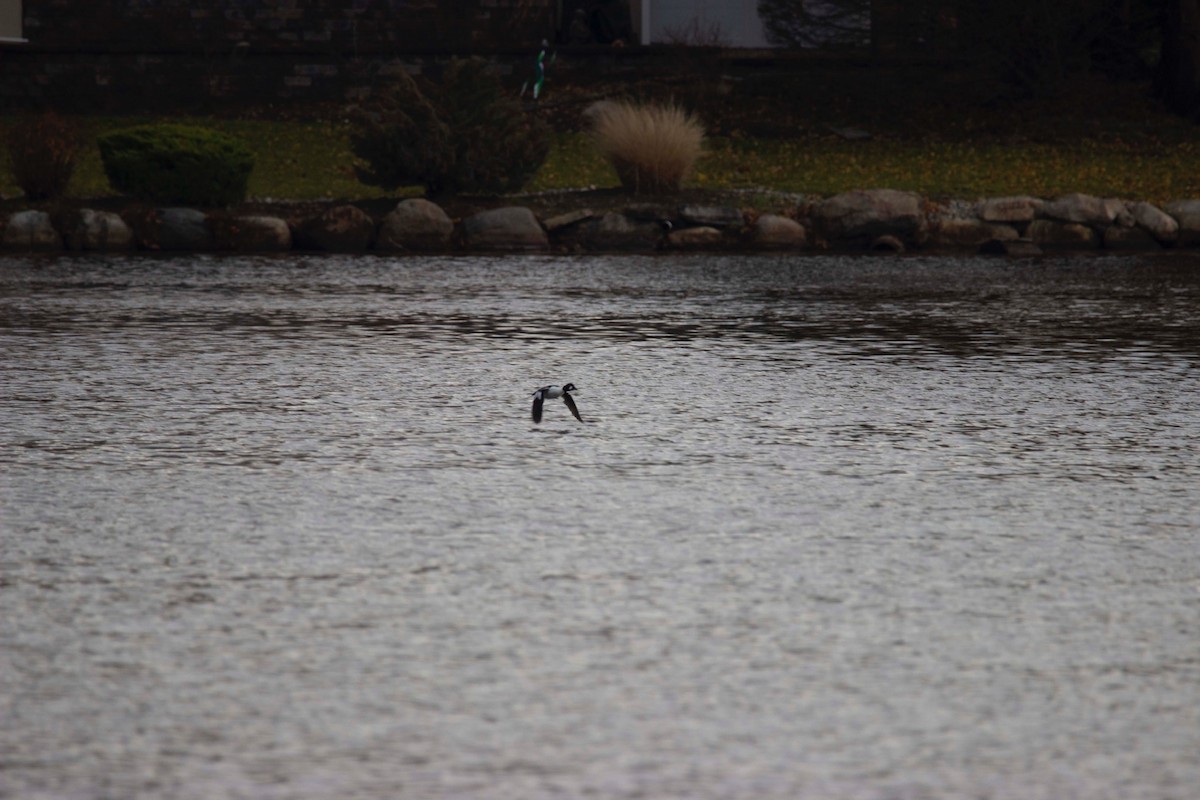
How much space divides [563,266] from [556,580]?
517 inches

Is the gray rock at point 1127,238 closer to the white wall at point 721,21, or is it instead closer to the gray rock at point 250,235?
the gray rock at point 250,235

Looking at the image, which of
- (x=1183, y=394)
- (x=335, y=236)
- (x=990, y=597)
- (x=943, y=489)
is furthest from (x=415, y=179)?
(x=990, y=597)

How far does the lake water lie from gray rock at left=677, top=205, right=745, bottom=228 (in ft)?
29.2

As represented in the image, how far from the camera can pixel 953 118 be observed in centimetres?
3431

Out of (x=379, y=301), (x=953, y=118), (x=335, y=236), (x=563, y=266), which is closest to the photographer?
(x=379, y=301)

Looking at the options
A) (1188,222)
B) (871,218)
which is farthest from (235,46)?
(1188,222)

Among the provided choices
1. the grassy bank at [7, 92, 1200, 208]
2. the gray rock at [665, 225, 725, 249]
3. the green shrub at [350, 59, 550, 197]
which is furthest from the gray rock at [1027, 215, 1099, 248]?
the green shrub at [350, 59, 550, 197]

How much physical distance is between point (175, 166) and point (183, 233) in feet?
4.41

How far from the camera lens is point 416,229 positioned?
2131 centimetres

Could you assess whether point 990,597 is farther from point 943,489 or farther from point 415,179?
point 415,179

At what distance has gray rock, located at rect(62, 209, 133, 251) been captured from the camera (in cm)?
2095

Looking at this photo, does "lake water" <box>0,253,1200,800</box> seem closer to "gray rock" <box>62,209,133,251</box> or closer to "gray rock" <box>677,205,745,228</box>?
"gray rock" <box>62,209,133,251</box>

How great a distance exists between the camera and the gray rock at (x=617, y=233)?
70.2ft

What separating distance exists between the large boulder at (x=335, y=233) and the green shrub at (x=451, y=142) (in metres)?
1.49
